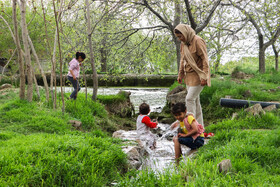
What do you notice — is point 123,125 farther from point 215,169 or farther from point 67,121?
point 215,169

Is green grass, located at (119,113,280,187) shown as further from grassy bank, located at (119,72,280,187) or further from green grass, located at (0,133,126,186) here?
green grass, located at (0,133,126,186)

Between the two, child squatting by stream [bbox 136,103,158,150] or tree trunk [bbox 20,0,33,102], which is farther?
tree trunk [bbox 20,0,33,102]

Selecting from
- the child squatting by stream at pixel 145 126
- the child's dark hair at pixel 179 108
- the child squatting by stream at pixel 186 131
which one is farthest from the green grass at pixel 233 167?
the child squatting by stream at pixel 145 126

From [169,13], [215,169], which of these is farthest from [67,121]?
[169,13]

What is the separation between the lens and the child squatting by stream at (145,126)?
5355 millimetres

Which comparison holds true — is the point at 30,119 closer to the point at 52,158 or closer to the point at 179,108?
the point at 52,158

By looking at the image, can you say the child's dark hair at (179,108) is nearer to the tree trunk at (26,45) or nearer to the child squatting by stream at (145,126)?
the child squatting by stream at (145,126)

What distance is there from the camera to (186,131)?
457cm

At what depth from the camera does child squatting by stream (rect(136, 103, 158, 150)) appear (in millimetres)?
5355

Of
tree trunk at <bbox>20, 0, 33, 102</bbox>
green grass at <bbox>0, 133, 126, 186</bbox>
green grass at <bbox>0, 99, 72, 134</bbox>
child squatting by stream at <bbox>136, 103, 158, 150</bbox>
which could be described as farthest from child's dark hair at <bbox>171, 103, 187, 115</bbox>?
tree trunk at <bbox>20, 0, 33, 102</bbox>

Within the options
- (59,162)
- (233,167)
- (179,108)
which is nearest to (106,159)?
(59,162)

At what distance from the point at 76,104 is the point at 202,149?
4275mm

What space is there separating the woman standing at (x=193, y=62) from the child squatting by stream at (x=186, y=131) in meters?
1.05

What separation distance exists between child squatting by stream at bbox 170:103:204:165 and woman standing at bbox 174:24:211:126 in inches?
41.2
